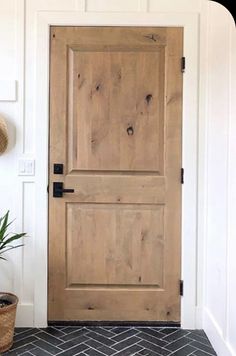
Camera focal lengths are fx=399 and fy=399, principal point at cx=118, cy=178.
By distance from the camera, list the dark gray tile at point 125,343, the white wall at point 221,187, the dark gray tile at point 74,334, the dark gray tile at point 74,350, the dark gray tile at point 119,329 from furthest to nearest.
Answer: the dark gray tile at point 119,329, the dark gray tile at point 74,334, the dark gray tile at point 125,343, the dark gray tile at point 74,350, the white wall at point 221,187

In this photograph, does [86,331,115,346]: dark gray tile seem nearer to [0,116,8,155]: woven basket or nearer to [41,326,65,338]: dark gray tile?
[41,326,65,338]: dark gray tile

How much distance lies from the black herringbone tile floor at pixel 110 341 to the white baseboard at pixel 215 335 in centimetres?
5

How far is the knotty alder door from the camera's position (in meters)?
2.84

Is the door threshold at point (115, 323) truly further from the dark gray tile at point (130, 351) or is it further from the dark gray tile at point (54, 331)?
the dark gray tile at point (130, 351)

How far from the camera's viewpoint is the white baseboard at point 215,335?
230 centimetres

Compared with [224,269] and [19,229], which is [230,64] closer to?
[224,269]

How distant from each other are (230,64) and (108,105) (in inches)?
36.1

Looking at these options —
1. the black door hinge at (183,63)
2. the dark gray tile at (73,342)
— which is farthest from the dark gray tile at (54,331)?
the black door hinge at (183,63)

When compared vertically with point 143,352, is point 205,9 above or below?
above

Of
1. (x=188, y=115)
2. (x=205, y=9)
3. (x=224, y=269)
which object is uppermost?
(x=205, y=9)

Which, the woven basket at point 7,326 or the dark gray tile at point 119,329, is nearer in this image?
the woven basket at point 7,326

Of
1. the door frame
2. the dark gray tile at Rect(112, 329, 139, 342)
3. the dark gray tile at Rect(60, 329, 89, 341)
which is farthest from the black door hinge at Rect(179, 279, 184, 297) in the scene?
the dark gray tile at Rect(60, 329, 89, 341)

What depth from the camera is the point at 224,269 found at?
2373 millimetres

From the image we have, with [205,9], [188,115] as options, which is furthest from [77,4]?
[188,115]
